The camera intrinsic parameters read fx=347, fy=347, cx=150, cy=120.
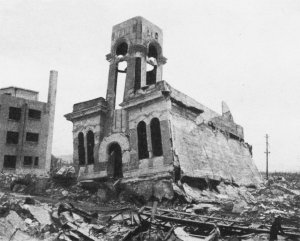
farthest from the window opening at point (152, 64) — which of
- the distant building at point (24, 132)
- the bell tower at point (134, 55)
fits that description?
the distant building at point (24, 132)

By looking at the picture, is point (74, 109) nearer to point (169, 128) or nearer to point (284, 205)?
point (169, 128)

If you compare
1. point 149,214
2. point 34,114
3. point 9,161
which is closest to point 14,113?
point 34,114

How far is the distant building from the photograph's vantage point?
3228cm

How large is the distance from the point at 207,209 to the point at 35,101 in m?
26.4

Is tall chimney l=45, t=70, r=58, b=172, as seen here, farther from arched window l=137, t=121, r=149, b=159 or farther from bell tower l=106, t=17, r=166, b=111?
arched window l=137, t=121, r=149, b=159

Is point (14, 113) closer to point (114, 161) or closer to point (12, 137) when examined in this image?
point (12, 137)

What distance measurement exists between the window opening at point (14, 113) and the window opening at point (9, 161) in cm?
367

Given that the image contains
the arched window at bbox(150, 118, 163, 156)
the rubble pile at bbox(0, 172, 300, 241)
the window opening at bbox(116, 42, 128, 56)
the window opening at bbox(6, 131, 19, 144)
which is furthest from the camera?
the window opening at bbox(6, 131, 19, 144)

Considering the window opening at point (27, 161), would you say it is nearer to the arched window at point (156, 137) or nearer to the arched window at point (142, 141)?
the arched window at point (142, 141)

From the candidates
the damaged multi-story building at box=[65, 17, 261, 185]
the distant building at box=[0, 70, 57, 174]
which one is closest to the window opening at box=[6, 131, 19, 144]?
the distant building at box=[0, 70, 57, 174]

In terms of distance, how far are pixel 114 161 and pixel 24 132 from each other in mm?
18829

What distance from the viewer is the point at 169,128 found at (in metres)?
14.8

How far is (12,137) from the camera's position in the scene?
32.8 metres

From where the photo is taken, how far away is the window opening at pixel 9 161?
3194 centimetres
